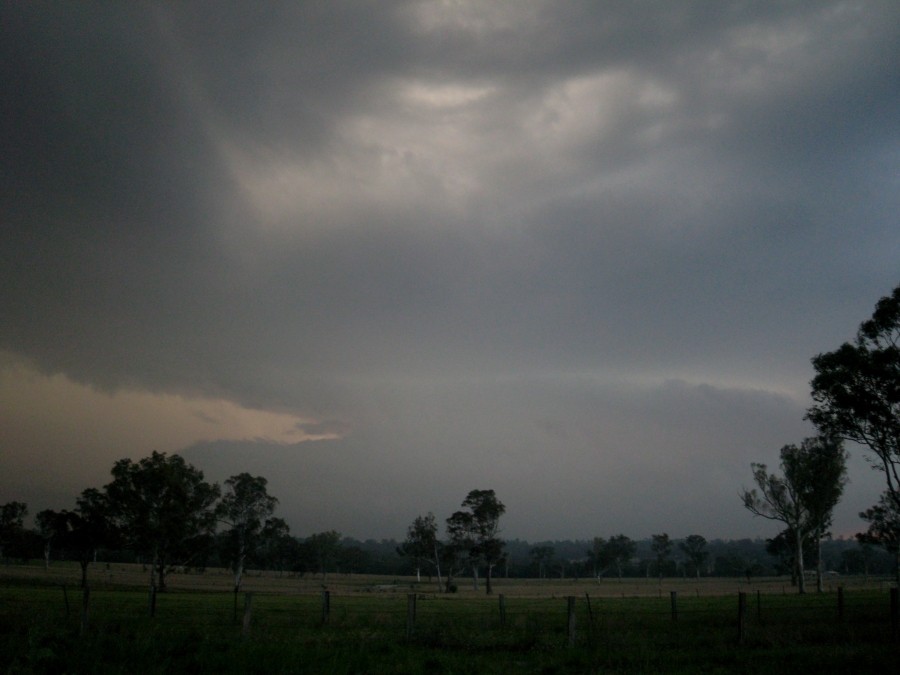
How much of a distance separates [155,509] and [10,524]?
246 ft

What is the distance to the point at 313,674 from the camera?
1220 centimetres

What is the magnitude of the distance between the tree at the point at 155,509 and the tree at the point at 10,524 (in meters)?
67.6

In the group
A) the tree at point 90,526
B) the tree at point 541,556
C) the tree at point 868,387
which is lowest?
the tree at point 541,556

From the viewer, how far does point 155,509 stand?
70250 mm

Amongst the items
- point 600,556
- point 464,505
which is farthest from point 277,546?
point 600,556

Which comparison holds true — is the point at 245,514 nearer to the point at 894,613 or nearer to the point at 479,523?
the point at 479,523

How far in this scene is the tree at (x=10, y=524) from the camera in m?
120

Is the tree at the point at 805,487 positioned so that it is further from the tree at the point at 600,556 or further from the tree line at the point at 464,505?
the tree at the point at 600,556

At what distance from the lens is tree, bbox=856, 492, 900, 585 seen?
58559mm

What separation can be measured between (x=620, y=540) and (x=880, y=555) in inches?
3091

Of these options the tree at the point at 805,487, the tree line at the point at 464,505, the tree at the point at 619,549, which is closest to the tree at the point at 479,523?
the tree line at the point at 464,505

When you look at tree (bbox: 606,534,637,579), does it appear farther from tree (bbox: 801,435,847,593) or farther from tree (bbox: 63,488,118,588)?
tree (bbox: 63,488,118,588)

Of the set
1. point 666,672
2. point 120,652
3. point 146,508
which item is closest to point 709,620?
point 666,672

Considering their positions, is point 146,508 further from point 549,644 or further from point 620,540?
point 620,540
